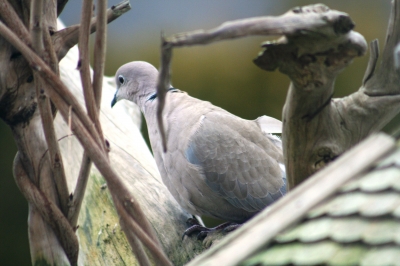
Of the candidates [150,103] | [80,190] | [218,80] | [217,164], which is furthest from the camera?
[218,80]

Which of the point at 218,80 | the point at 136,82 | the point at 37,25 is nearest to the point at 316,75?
the point at 37,25

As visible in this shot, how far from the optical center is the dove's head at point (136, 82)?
256cm

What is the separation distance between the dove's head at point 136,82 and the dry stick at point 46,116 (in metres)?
1.21

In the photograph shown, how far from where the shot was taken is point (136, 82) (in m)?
2.59

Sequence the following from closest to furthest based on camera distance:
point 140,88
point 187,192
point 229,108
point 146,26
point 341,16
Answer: point 341,16 → point 187,192 → point 140,88 → point 229,108 → point 146,26

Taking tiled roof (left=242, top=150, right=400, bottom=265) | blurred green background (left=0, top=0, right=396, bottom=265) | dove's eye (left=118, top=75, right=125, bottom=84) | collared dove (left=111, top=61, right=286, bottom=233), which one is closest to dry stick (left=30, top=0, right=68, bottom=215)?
tiled roof (left=242, top=150, right=400, bottom=265)

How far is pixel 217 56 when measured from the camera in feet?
16.3

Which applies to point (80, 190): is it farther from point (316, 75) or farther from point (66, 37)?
point (316, 75)

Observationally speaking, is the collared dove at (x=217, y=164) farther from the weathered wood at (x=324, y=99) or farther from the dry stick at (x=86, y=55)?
the dry stick at (x=86, y=55)

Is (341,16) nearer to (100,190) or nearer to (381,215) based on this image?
(381,215)

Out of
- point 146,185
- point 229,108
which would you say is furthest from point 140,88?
point 229,108

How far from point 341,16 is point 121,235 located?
128 cm

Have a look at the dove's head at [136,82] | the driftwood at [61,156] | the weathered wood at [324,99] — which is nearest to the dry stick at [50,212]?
the driftwood at [61,156]

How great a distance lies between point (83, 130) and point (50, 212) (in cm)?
35
